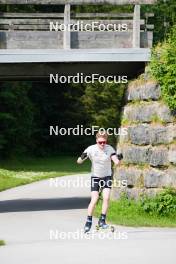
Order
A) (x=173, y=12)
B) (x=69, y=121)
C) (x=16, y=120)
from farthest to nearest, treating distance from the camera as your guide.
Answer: (x=69, y=121), (x=16, y=120), (x=173, y=12)

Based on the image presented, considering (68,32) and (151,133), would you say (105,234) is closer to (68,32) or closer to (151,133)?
(151,133)

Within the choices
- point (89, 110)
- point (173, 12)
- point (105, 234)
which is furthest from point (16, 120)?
point (105, 234)

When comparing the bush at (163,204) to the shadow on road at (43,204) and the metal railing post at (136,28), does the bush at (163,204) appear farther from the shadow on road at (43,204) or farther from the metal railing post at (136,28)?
the metal railing post at (136,28)

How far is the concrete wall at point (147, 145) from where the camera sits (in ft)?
53.1

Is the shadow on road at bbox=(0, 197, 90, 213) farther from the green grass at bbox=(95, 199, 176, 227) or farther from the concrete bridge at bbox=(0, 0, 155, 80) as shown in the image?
the concrete bridge at bbox=(0, 0, 155, 80)

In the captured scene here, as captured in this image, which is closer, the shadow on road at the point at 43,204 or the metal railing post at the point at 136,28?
the metal railing post at the point at 136,28

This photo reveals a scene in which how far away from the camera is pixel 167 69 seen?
16.5 metres

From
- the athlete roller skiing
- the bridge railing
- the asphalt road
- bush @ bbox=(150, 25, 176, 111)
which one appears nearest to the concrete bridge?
the bridge railing

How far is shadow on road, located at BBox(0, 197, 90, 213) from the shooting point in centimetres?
1944

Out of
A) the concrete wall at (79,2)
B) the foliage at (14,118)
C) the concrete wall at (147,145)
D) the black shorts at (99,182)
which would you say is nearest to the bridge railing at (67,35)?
the concrete wall at (79,2)

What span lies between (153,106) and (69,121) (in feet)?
155

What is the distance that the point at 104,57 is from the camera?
17312 millimetres

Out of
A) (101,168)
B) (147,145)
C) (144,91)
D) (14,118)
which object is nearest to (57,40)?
(144,91)

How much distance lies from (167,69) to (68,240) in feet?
20.2
